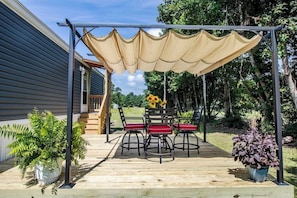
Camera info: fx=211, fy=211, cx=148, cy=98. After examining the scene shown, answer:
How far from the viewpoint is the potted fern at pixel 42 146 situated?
2682mm

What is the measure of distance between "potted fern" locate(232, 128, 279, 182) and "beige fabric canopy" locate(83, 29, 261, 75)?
147 centimetres

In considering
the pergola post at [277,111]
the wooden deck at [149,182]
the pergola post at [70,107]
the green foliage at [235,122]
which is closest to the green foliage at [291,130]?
the green foliage at [235,122]

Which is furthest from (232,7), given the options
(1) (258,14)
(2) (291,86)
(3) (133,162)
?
(3) (133,162)

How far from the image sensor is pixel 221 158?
4.13 m

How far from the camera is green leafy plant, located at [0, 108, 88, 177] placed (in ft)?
8.79

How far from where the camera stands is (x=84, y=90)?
1071 cm

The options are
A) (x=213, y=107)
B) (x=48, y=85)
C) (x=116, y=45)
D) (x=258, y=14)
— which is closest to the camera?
(x=116, y=45)

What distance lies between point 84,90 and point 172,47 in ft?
26.3

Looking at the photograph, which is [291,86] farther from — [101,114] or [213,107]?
[213,107]

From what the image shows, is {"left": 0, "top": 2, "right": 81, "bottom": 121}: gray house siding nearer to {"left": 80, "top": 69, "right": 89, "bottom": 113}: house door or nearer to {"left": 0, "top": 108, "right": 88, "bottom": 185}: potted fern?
{"left": 0, "top": 108, "right": 88, "bottom": 185}: potted fern

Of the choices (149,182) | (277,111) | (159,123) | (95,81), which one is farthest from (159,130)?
(95,81)

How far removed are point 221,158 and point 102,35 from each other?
314cm

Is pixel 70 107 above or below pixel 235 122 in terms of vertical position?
above

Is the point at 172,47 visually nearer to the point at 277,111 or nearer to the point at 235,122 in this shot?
the point at 277,111
